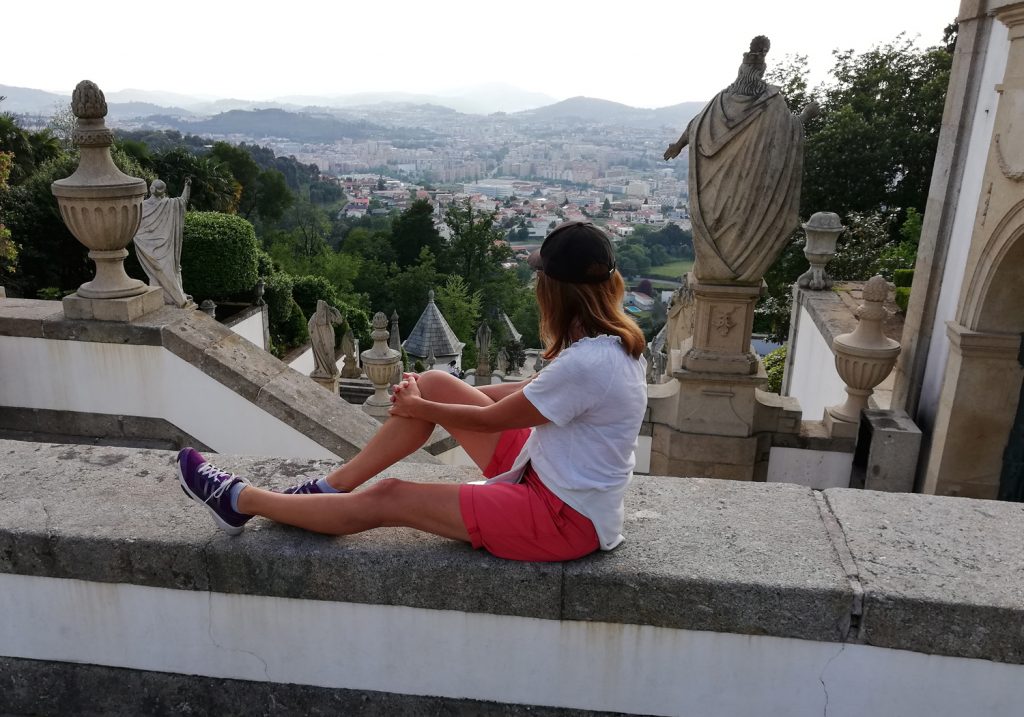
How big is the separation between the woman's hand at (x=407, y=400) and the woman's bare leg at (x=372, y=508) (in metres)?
0.22

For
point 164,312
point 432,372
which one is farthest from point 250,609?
point 164,312

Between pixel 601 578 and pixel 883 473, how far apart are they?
182 inches

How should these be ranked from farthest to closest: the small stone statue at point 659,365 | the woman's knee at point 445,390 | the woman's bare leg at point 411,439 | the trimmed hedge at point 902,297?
the small stone statue at point 659,365 → the trimmed hedge at point 902,297 → the woman's knee at point 445,390 → the woman's bare leg at point 411,439

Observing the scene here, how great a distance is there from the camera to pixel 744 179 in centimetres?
548

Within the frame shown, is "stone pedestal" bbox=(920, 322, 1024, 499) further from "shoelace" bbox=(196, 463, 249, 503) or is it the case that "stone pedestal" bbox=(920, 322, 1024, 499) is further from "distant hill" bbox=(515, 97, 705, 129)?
"distant hill" bbox=(515, 97, 705, 129)

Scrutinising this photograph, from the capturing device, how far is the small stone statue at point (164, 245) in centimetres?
601

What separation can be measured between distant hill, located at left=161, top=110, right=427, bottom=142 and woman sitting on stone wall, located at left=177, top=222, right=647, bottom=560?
538 feet

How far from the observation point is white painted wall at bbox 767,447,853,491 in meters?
6.27

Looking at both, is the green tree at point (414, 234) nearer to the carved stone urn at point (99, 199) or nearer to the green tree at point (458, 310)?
the green tree at point (458, 310)

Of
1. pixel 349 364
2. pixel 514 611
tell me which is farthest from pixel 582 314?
pixel 349 364

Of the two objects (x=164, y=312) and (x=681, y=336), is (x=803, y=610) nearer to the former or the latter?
(x=164, y=312)

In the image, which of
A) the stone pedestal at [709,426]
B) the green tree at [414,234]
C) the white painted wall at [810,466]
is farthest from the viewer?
the green tree at [414,234]

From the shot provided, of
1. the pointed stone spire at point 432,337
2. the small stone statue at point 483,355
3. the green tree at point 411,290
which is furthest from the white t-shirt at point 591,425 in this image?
the green tree at point 411,290

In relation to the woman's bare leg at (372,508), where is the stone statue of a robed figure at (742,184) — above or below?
above
